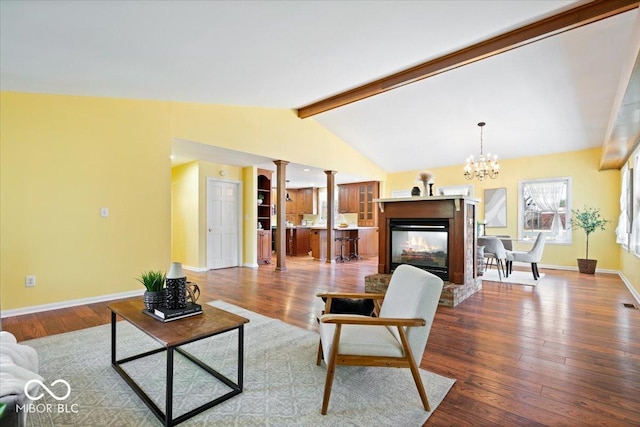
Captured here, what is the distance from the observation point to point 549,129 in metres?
5.99

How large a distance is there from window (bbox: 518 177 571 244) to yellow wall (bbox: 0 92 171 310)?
765 cm

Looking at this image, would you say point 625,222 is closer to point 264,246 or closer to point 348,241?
point 348,241

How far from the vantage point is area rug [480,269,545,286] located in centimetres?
529

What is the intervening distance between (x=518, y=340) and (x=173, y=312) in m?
2.95

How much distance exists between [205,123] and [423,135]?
4.67 meters

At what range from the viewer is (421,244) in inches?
180

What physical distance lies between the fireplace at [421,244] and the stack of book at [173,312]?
332 centimetres

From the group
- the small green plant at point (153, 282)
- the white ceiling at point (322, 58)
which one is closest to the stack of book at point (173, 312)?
the small green plant at point (153, 282)

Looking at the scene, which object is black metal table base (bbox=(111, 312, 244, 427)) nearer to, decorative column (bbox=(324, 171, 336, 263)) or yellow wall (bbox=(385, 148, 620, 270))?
decorative column (bbox=(324, 171, 336, 263))

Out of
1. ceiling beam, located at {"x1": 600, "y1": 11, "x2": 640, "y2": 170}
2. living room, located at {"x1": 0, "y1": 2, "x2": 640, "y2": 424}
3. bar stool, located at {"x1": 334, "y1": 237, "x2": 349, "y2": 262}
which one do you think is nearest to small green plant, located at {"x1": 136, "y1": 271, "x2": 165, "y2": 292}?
living room, located at {"x1": 0, "y1": 2, "x2": 640, "y2": 424}

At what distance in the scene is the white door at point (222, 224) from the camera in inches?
264

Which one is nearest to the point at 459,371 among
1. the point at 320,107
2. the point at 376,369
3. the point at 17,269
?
the point at 376,369

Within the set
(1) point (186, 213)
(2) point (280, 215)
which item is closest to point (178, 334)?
(2) point (280, 215)

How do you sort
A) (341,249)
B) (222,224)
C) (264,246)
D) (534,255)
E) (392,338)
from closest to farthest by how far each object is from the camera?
(392,338) < (534,255) < (222,224) < (264,246) < (341,249)
